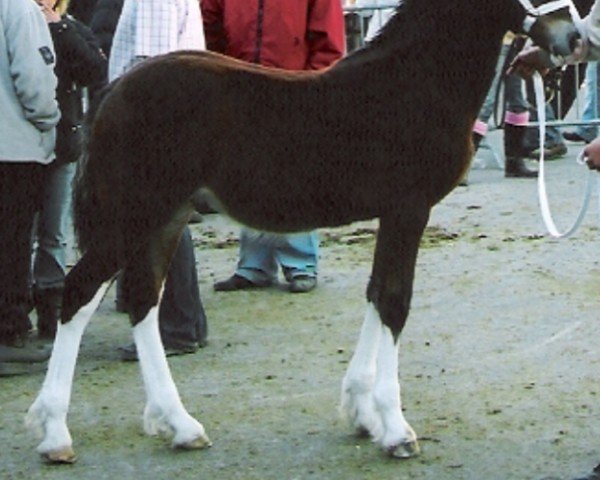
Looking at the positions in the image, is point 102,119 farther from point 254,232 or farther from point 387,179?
point 387,179

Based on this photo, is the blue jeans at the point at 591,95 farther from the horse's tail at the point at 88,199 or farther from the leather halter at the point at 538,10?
the horse's tail at the point at 88,199

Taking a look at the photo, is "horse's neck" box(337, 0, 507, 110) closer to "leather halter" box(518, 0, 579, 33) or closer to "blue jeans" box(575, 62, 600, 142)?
"leather halter" box(518, 0, 579, 33)

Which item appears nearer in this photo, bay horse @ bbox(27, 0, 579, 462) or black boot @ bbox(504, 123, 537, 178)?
bay horse @ bbox(27, 0, 579, 462)

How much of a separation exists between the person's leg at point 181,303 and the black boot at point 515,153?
6.54 meters

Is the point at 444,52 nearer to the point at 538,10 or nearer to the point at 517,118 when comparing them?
the point at 538,10

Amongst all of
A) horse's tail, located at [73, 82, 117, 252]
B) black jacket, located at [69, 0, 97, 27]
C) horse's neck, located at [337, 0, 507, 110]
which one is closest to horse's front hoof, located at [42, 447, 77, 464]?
horse's tail, located at [73, 82, 117, 252]

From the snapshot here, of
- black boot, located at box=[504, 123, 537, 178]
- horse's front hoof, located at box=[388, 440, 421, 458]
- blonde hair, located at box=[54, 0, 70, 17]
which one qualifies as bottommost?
black boot, located at box=[504, 123, 537, 178]

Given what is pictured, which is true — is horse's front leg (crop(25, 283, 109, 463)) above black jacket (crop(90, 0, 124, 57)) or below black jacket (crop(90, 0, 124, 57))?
below

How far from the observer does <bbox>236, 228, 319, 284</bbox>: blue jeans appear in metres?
9.82

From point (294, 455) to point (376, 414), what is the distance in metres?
0.39

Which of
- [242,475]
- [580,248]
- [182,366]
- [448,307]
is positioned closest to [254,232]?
[242,475]

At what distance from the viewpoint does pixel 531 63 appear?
6.23 m

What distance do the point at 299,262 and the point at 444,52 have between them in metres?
3.73

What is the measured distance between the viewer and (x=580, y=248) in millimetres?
10695
